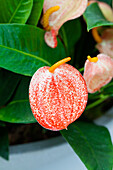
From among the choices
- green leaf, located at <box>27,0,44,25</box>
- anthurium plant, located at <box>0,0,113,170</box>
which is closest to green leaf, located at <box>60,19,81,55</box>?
anthurium plant, located at <box>0,0,113,170</box>

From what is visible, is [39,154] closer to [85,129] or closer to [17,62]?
[85,129]

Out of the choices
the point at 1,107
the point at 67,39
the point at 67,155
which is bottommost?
the point at 67,155

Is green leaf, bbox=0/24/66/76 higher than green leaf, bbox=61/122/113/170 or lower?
higher

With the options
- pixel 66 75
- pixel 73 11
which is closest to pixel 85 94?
pixel 66 75

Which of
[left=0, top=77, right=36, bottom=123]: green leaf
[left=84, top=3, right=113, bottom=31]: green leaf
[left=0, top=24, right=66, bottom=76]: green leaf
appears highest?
[left=84, top=3, right=113, bottom=31]: green leaf

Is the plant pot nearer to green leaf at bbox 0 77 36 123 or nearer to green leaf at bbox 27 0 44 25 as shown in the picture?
green leaf at bbox 0 77 36 123

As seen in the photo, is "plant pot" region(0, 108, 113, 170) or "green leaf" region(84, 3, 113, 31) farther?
"plant pot" region(0, 108, 113, 170)
